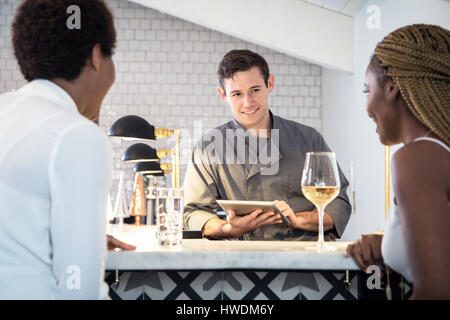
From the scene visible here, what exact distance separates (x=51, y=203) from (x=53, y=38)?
0.42m

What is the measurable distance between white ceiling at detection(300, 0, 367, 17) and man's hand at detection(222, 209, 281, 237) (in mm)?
3962

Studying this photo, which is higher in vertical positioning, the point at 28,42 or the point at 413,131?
the point at 28,42

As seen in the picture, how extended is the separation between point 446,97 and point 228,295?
826mm

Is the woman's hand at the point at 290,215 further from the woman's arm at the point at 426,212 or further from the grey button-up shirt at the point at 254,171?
the woman's arm at the point at 426,212

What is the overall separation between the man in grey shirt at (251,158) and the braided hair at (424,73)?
1105 mm

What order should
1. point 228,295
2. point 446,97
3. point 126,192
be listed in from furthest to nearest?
point 126,192, point 228,295, point 446,97

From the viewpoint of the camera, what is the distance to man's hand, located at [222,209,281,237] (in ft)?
6.13

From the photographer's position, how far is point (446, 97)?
127 centimetres

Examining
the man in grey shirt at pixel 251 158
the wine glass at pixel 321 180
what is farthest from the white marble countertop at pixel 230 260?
the man in grey shirt at pixel 251 158

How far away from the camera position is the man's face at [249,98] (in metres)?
2.71

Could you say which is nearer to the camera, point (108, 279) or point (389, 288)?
point (389, 288)

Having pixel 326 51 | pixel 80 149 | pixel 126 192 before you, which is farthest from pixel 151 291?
pixel 126 192

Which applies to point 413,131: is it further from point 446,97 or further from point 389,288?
point 389,288

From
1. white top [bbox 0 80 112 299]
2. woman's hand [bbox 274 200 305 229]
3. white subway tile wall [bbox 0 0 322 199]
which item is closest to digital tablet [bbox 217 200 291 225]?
woman's hand [bbox 274 200 305 229]
